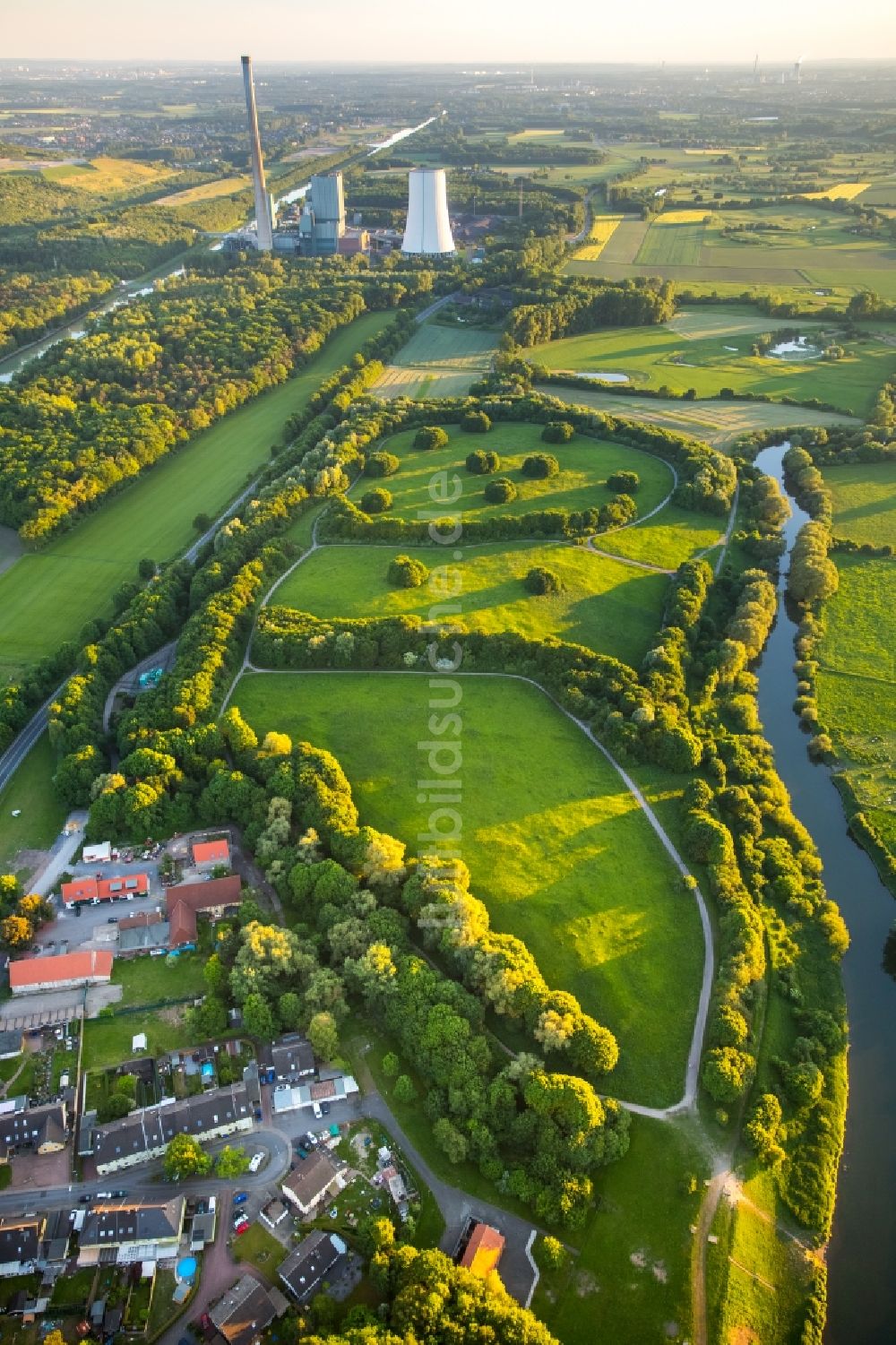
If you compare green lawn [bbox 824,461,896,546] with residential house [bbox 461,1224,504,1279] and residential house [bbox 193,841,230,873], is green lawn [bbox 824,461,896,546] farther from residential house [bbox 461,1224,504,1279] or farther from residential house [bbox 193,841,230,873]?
residential house [bbox 461,1224,504,1279]

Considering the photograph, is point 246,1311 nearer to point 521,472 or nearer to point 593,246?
point 521,472

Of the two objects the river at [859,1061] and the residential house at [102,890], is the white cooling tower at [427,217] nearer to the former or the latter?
the river at [859,1061]

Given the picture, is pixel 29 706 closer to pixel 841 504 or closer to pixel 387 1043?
pixel 387 1043

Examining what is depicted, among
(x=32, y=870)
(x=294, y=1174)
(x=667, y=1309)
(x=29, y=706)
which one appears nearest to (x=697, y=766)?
(x=667, y=1309)

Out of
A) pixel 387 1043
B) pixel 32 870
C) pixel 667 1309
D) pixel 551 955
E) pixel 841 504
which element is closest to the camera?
pixel 667 1309

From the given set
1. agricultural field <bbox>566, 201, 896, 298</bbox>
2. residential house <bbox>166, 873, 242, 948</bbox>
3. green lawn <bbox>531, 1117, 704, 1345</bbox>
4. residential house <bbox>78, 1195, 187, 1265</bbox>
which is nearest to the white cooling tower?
agricultural field <bbox>566, 201, 896, 298</bbox>

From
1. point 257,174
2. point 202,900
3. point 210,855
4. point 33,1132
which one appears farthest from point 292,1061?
point 257,174
